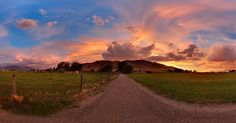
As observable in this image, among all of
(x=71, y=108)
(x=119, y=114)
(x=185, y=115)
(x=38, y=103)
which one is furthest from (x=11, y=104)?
(x=185, y=115)

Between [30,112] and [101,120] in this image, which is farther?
[30,112]

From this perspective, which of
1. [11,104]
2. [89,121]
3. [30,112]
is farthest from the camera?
[11,104]

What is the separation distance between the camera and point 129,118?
629 inches

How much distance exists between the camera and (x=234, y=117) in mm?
16766

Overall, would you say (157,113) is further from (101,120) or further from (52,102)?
(52,102)

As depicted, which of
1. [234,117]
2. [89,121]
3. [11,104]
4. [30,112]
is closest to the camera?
[89,121]

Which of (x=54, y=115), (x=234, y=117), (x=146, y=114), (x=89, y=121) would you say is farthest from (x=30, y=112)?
(x=234, y=117)

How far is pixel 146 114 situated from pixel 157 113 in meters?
0.73

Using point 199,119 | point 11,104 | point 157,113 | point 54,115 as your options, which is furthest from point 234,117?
point 11,104

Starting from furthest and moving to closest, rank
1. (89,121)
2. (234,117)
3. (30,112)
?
(30,112) < (234,117) < (89,121)

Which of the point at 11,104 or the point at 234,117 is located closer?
the point at 234,117

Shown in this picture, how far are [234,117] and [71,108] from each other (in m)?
8.88

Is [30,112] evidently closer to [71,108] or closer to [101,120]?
[71,108]

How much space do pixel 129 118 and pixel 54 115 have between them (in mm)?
3817
